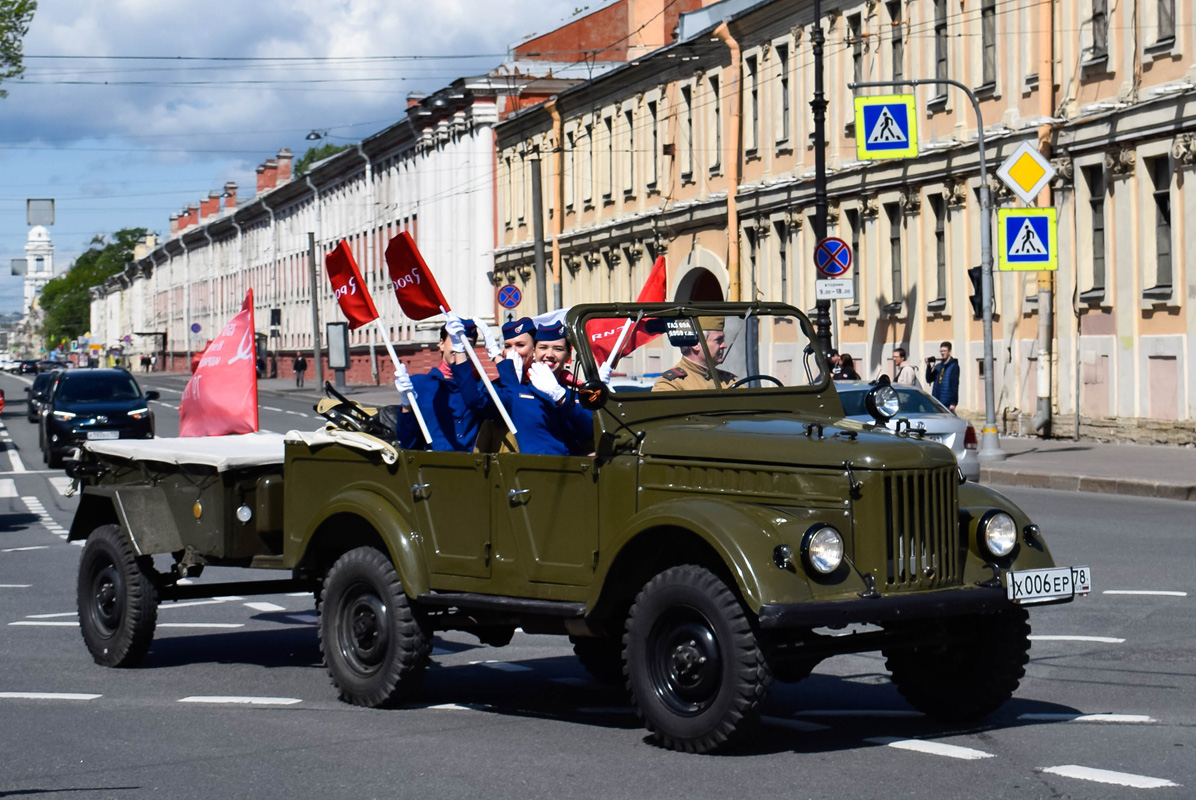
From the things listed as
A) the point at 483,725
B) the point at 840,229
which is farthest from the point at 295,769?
→ the point at 840,229

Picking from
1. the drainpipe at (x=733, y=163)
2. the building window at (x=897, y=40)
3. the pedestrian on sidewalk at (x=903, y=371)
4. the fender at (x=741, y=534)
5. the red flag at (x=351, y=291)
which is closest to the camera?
the fender at (x=741, y=534)

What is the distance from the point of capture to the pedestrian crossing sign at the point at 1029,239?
83.9 ft

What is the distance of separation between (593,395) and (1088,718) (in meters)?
2.52

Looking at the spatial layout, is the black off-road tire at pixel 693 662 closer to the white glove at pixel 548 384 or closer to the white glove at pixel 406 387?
the white glove at pixel 548 384

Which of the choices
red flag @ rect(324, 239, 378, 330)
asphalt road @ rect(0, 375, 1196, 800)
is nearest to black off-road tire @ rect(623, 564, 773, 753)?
asphalt road @ rect(0, 375, 1196, 800)

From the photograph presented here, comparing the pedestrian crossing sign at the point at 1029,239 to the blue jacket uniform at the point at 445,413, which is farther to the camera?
the pedestrian crossing sign at the point at 1029,239

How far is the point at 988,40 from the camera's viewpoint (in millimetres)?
34438

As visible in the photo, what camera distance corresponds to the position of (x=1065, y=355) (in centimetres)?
3155

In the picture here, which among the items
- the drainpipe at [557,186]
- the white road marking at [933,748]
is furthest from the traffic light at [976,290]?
the drainpipe at [557,186]

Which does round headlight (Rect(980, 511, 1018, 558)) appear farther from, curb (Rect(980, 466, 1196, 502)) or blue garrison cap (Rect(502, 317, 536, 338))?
curb (Rect(980, 466, 1196, 502))

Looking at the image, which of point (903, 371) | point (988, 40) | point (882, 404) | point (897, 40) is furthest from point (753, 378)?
point (897, 40)

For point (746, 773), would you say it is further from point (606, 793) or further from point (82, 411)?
point (82, 411)

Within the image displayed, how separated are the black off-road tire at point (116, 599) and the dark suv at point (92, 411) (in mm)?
23193

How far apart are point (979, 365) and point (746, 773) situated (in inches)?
1146
